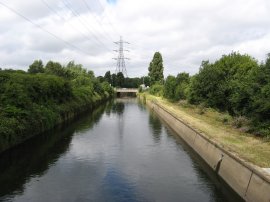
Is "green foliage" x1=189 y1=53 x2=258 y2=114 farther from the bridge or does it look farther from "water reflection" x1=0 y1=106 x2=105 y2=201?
the bridge

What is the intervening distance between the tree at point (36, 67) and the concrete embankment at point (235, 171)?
7911 cm

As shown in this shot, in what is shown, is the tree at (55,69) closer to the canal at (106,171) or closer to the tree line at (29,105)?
the tree line at (29,105)

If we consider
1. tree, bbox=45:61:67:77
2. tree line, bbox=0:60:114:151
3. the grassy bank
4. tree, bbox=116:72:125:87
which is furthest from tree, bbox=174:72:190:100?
tree, bbox=116:72:125:87

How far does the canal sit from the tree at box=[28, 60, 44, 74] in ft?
223

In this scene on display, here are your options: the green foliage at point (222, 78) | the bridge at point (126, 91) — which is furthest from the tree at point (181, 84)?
the bridge at point (126, 91)

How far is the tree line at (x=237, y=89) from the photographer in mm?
28906

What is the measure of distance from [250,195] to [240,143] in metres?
8.59

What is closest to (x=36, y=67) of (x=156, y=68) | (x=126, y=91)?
(x=156, y=68)

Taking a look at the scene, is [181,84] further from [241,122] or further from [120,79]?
[120,79]

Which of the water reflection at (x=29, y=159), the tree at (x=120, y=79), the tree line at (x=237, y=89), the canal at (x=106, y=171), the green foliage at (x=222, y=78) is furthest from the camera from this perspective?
the tree at (x=120, y=79)

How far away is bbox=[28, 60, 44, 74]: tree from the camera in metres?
104

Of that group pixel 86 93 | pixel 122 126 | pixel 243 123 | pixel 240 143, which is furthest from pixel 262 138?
pixel 86 93

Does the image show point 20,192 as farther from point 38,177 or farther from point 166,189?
point 166,189

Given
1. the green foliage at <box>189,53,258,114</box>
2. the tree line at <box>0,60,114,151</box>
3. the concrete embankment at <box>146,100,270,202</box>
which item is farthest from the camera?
the green foliage at <box>189,53,258,114</box>
